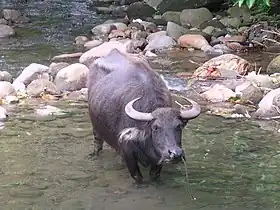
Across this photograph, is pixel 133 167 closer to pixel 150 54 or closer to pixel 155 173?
pixel 155 173

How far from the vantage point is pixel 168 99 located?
694 cm

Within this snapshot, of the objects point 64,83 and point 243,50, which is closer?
point 64,83

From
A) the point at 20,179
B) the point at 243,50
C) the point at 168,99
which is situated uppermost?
the point at 168,99

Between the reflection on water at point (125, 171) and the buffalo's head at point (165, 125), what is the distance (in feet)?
1.87

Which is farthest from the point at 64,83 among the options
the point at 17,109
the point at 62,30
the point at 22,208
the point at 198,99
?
the point at 62,30

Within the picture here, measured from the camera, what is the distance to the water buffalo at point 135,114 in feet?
20.7

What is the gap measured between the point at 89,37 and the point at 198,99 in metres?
6.62

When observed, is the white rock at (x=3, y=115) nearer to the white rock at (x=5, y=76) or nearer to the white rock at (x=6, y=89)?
the white rock at (x=6, y=89)

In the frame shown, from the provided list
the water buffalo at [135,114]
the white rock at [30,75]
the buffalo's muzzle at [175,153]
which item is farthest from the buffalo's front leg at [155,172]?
the white rock at [30,75]

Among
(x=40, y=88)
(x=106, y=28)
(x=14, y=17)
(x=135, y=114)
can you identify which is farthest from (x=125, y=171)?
(x=14, y=17)

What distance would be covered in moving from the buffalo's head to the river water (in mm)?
571

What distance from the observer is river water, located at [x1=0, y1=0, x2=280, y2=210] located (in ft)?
21.2

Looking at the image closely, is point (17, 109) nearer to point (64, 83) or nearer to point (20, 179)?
point (64, 83)

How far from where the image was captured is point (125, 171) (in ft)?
24.2
